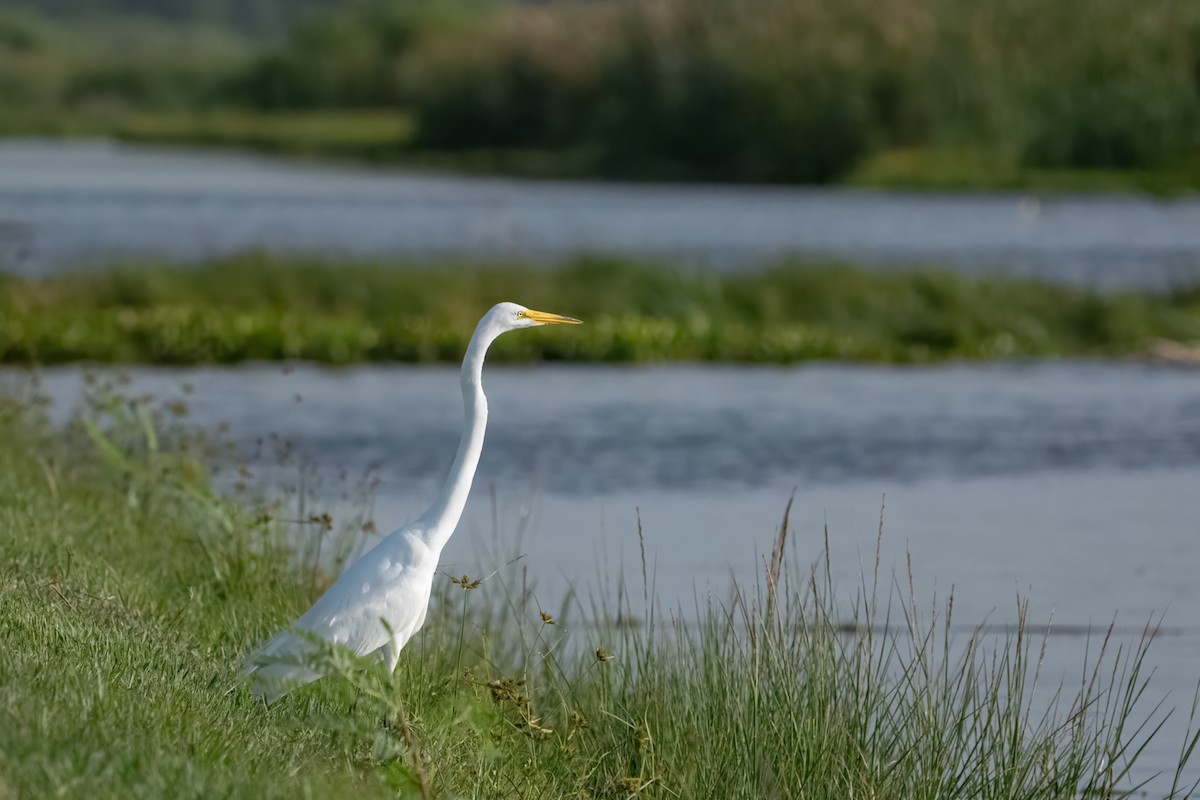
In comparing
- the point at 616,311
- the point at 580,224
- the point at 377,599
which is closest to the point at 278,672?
the point at 377,599

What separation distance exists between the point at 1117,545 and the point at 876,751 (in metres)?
5.88

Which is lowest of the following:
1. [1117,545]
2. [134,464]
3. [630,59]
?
[1117,545]

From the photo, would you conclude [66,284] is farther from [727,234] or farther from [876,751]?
[727,234]

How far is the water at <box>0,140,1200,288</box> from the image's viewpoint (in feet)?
99.7

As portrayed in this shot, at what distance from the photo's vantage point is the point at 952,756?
6234mm

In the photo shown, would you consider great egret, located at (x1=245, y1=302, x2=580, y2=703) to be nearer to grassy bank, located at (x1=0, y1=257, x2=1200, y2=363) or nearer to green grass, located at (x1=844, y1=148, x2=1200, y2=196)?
grassy bank, located at (x1=0, y1=257, x2=1200, y2=363)

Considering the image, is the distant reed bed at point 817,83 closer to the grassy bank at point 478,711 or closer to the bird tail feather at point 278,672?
the grassy bank at point 478,711

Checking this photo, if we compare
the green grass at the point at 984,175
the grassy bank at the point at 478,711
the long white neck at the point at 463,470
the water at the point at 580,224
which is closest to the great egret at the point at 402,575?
the long white neck at the point at 463,470

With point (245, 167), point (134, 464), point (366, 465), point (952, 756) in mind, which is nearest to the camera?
point (952, 756)

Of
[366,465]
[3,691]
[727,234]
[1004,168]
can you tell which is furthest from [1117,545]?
[1004,168]

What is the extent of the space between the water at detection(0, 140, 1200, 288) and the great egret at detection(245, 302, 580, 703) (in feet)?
54.3

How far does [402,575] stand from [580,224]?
1378 inches

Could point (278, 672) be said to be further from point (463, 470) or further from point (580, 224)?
point (580, 224)

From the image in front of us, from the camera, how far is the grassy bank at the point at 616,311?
20.0 meters
